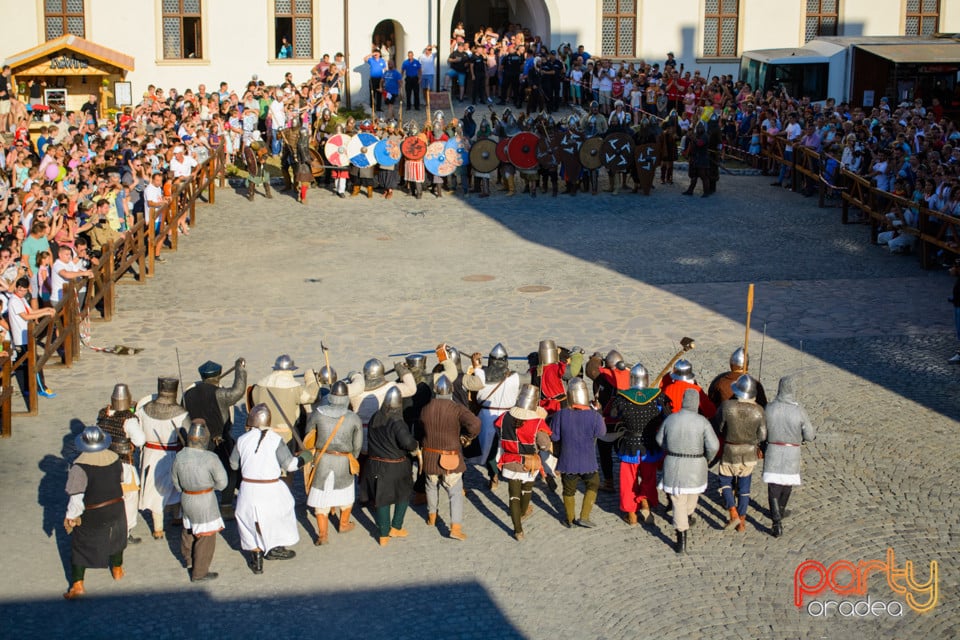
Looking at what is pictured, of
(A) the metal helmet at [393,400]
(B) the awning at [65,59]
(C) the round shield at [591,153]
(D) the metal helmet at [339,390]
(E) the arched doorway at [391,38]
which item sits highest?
(E) the arched doorway at [391,38]

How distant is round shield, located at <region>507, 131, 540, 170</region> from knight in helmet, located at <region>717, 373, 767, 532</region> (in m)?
13.9

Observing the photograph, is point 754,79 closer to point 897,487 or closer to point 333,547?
point 897,487

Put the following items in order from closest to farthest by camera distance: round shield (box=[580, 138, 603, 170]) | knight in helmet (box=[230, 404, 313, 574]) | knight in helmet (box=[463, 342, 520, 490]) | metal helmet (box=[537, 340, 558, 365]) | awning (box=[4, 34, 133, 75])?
knight in helmet (box=[230, 404, 313, 574]), knight in helmet (box=[463, 342, 520, 490]), metal helmet (box=[537, 340, 558, 365]), round shield (box=[580, 138, 603, 170]), awning (box=[4, 34, 133, 75])

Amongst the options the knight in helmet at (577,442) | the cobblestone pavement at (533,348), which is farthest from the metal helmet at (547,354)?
the cobblestone pavement at (533,348)

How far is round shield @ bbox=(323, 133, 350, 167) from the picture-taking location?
23.5 meters

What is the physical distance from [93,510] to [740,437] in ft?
15.9

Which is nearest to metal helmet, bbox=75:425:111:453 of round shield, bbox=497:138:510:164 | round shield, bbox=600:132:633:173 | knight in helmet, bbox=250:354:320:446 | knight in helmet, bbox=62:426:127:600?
knight in helmet, bbox=62:426:127:600

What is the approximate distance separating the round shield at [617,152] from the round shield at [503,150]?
5.74 ft

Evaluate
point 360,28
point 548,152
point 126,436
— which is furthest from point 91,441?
point 360,28

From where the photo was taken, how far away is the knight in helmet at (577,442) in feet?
33.0

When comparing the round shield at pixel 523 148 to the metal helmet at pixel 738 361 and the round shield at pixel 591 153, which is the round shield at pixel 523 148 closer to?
the round shield at pixel 591 153

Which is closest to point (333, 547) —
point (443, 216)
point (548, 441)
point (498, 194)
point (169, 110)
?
point (548, 441)

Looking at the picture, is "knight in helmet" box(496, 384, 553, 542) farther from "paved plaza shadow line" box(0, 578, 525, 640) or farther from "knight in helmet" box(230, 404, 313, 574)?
"knight in helmet" box(230, 404, 313, 574)

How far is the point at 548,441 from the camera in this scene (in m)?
10.1
